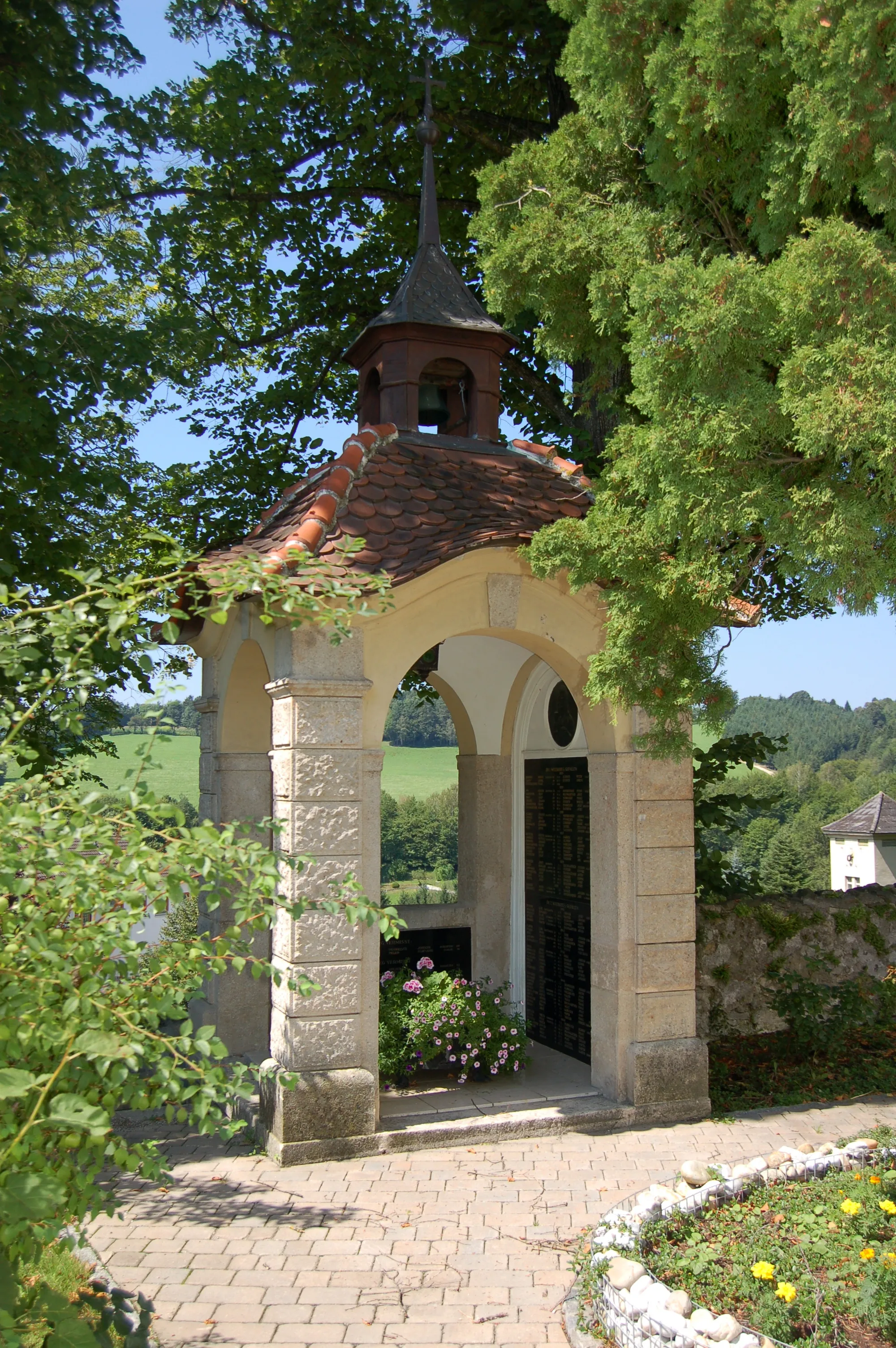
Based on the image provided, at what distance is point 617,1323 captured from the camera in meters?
4.09

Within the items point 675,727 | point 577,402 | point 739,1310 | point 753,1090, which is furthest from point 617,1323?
point 577,402

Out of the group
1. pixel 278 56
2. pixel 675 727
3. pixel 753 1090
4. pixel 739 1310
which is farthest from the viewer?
pixel 278 56

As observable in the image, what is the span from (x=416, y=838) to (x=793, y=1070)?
90.8 ft

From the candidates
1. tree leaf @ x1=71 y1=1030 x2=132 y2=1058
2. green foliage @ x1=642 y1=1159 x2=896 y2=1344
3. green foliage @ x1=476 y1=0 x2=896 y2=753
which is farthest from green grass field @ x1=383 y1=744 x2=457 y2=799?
tree leaf @ x1=71 y1=1030 x2=132 y2=1058

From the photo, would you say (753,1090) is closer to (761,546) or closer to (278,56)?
(761,546)

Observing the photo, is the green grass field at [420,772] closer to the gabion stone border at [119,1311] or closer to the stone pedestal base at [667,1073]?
the stone pedestal base at [667,1073]

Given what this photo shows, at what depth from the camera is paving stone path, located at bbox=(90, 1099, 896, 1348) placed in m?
4.48

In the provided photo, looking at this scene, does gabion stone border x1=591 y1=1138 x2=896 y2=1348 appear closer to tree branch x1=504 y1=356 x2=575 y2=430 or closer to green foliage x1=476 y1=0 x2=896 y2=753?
green foliage x1=476 y1=0 x2=896 y2=753

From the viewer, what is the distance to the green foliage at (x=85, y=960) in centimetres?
245

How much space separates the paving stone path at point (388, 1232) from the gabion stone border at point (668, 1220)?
36cm

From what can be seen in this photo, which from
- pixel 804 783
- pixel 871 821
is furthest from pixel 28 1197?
pixel 804 783

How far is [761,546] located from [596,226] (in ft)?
7.39

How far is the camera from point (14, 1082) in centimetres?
224

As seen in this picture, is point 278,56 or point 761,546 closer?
point 761,546
